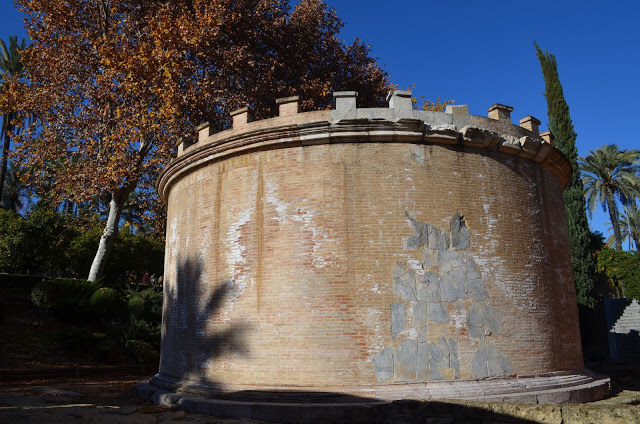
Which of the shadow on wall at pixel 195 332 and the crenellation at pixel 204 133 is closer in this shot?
the shadow on wall at pixel 195 332

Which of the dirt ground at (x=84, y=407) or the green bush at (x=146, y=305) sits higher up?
the green bush at (x=146, y=305)

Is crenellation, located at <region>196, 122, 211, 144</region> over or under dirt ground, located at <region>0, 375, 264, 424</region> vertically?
over

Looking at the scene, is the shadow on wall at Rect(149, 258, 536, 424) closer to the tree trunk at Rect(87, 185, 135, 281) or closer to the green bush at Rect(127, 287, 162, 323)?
the green bush at Rect(127, 287, 162, 323)

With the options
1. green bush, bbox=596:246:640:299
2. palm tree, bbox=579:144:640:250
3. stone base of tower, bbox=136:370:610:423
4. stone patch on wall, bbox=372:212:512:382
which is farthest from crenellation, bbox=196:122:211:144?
palm tree, bbox=579:144:640:250

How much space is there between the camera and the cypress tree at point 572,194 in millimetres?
21422

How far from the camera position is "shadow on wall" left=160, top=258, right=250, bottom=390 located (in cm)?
878

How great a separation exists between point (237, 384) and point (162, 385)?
7.42 ft

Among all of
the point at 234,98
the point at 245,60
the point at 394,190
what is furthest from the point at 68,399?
the point at 245,60

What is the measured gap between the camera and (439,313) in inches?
321

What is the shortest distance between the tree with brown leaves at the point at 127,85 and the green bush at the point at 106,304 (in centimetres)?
167

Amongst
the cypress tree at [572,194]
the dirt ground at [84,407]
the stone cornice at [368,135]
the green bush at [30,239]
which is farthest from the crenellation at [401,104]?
the green bush at [30,239]

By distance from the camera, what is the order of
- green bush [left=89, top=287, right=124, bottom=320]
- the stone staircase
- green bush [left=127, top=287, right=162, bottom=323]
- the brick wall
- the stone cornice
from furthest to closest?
1. the stone staircase
2. green bush [left=127, top=287, right=162, bottom=323]
3. green bush [left=89, top=287, right=124, bottom=320]
4. the stone cornice
5. the brick wall

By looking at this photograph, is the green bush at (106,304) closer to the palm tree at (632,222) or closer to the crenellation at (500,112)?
the crenellation at (500,112)

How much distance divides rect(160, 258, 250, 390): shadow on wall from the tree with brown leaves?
348 inches
